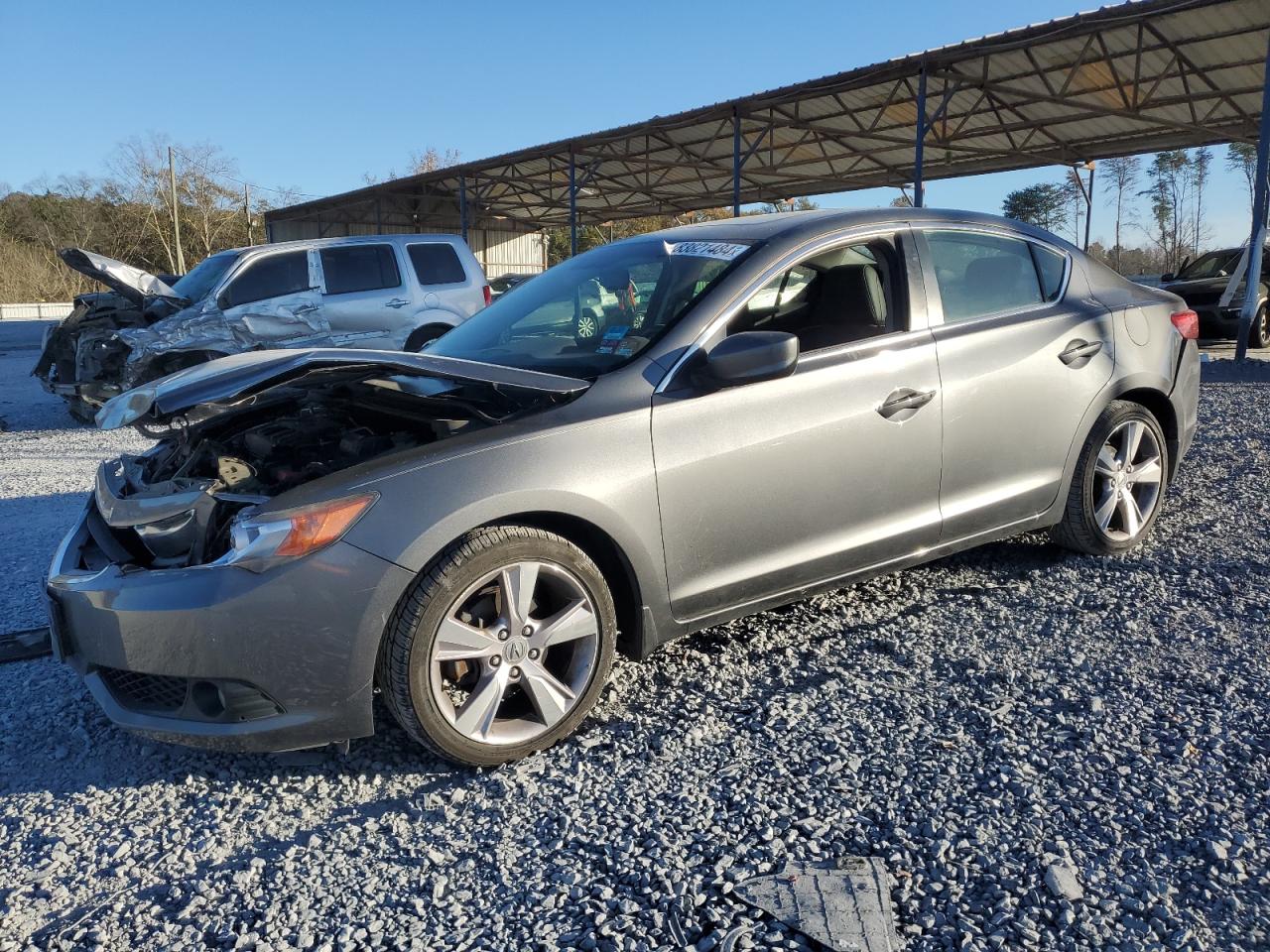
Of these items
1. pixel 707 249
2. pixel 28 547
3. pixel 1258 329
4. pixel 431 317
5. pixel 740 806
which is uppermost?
pixel 707 249

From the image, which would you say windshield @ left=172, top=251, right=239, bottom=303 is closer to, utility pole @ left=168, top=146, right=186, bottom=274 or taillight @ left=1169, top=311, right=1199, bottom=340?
taillight @ left=1169, top=311, right=1199, bottom=340

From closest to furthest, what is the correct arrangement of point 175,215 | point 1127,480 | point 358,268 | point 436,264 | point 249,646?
point 249,646 < point 1127,480 < point 358,268 < point 436,264 < point 175,215

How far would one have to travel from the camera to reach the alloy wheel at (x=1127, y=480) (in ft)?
13.8

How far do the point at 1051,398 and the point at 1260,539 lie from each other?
5.21 ft

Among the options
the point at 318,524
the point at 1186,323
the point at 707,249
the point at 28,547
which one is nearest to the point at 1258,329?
the point at 1186,323

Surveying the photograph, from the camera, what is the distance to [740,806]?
2.44 meters

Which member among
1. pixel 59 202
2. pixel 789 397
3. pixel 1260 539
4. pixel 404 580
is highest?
pixel 59 202

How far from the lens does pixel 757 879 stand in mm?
2139

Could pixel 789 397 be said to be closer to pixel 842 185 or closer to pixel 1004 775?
pixel 1004 775

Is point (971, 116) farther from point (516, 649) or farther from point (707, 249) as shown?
point (516, 649)

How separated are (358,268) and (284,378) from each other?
296 inches

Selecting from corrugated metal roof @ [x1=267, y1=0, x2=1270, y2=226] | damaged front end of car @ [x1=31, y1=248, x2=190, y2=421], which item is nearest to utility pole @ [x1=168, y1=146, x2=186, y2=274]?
corrugated metal roof @ [x1=267, y1=0, x2=1270, y2=226]

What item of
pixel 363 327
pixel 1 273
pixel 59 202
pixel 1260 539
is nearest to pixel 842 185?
pixel 363 327

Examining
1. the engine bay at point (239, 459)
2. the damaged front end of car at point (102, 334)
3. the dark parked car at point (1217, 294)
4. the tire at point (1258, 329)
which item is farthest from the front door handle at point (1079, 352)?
the tire at point (1258, 329)
